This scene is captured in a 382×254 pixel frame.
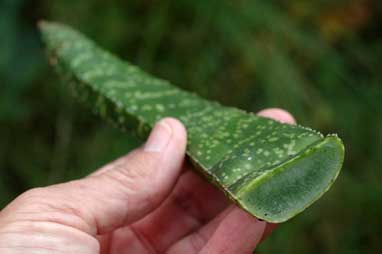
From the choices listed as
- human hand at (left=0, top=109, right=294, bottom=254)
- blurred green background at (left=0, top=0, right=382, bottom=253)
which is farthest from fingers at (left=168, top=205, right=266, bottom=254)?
blurred green background at (left=0, top=0, right=382, bottom=253)

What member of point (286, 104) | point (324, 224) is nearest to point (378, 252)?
point (324, 224)

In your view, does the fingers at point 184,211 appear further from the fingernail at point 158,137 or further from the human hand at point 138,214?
the fingernail at point 158,137

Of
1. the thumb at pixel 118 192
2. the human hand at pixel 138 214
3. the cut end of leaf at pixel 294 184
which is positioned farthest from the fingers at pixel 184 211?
the cut end of leaf at pixel 294 184

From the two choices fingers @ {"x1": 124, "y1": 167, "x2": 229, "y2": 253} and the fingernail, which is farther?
fingers @ {"x1": 124, "y1": 167, "x2": 229, "y2": 253}

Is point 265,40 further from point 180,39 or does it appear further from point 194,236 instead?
point 194,236

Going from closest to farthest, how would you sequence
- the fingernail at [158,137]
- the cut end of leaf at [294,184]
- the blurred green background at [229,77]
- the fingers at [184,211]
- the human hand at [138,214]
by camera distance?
the cut end of leaf at [294,184] → the human hand at [138,214] → the fingernail at [158,137] → the fingers at [184,211] → the blurred green background at [229,77]

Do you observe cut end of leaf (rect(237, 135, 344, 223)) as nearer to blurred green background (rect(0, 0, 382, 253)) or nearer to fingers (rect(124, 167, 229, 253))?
fingers (rect(124, 167, 229, 253))

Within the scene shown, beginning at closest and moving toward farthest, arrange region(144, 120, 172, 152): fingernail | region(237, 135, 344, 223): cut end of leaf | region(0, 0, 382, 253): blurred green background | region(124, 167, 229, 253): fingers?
region(237, 135, 344, 223): cut end of leaf, region(144, 120, 172, 152): fingernail, region(124, 167, 229, 253): fingers, region(0, 0, 382, 253): blurred green background
